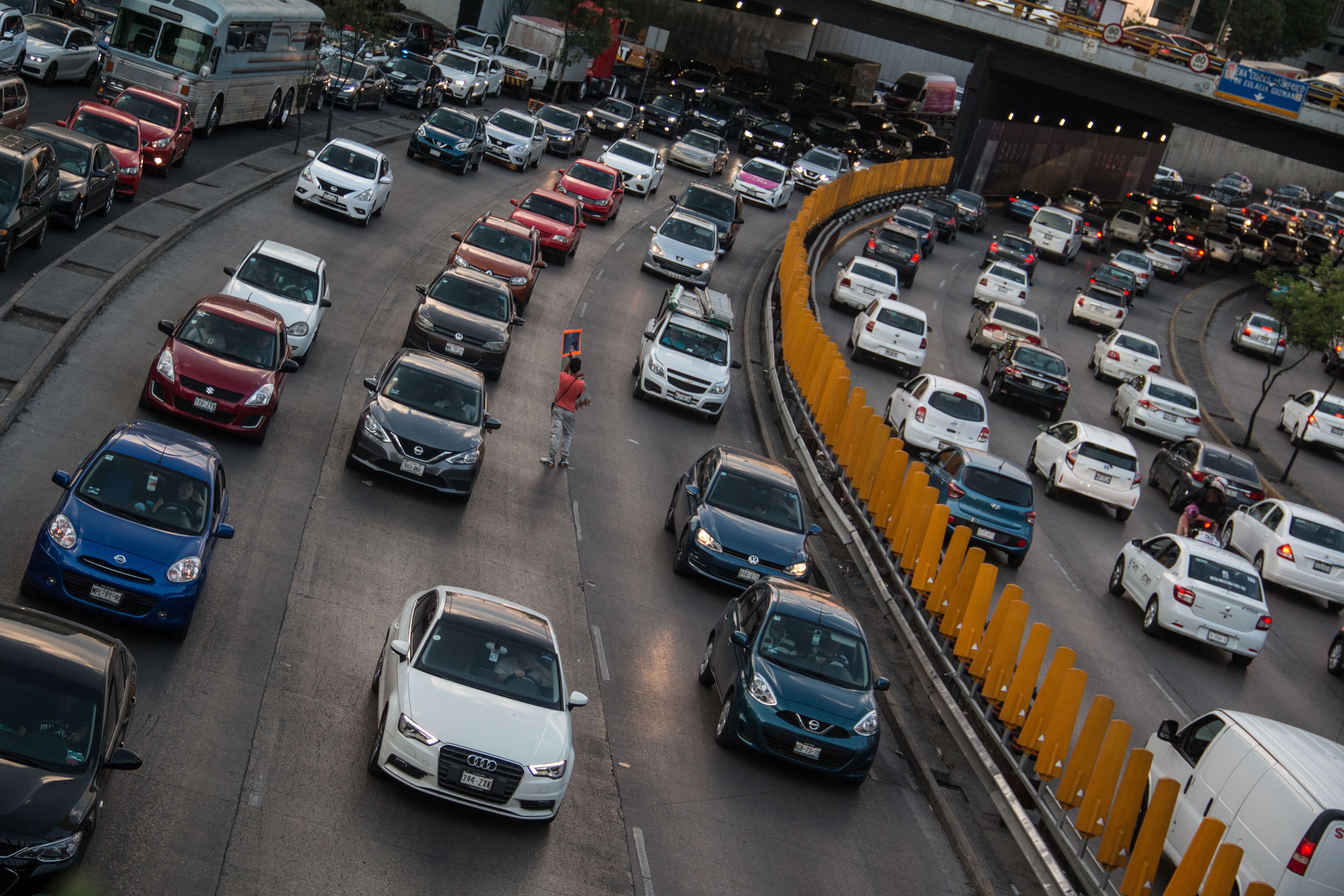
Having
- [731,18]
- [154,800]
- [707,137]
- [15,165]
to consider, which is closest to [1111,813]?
[154,800]

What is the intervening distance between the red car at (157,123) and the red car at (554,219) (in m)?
7.48

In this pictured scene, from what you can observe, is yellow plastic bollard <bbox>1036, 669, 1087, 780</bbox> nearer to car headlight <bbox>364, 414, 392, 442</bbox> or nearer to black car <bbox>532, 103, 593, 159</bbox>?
car headlight <bbox>364, 414, 392, 442</bbox>

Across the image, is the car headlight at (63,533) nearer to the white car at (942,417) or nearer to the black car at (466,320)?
the black car at (466,320)

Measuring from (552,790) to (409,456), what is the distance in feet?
24.8

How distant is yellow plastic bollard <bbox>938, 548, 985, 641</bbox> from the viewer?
53.5 feet

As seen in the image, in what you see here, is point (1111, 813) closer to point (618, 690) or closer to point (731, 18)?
point (618, 690)

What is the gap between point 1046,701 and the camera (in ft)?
45.4

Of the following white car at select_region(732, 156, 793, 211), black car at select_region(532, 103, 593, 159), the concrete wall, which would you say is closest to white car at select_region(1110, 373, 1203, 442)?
white car at select_region(732, 156, 793, 211)

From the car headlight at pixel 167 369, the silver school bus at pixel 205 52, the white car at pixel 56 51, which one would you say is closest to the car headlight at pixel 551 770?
the car headlight at pixel 167 369

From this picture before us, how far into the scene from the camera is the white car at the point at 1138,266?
54.5 meters

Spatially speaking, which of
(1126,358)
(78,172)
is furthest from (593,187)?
(78,172)

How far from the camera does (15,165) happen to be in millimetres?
21922

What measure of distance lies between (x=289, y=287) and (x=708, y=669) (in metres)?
10.4

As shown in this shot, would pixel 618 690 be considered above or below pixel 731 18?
below
